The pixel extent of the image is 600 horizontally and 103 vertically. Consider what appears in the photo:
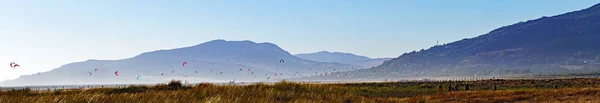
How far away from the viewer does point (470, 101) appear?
3027 cm

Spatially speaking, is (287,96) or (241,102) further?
(287,96)

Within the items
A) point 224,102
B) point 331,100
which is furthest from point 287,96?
point 224,102

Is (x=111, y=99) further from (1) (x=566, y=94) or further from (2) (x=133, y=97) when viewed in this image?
(1) (x=566, y=94)

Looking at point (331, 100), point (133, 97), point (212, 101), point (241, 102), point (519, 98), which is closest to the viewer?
point (212, 101)

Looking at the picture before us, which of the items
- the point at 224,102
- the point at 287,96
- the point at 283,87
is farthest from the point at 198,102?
the point at 283,87

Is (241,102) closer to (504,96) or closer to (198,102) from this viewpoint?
(198,102)

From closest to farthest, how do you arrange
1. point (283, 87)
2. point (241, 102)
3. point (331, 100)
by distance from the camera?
point (241, 102)
point (331, 100)
point (283, 87)

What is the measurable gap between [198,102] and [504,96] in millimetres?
21805

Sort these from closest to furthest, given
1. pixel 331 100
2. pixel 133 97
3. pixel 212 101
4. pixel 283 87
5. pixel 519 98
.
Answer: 1. pixel 212 101
2. pixel 133 97
3. pixel 331 100
4. pixel 283 87
5. pixel 519 98

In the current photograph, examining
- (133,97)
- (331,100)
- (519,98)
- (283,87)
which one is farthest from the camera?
(519,98)

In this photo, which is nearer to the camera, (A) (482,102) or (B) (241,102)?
(B) (241,102)

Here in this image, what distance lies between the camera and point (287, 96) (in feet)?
74.8

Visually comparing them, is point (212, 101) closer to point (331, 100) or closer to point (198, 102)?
point (198, 102)

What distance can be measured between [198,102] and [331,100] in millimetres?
6704
